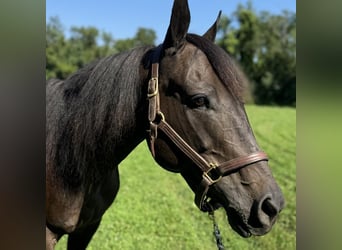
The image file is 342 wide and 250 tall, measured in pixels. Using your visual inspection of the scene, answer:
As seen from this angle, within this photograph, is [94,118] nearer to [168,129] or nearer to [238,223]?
[168,129]

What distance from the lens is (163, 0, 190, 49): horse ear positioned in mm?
1374

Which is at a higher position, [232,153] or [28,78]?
[28,78]

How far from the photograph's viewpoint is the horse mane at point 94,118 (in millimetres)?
1528

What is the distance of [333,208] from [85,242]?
1.71 meters

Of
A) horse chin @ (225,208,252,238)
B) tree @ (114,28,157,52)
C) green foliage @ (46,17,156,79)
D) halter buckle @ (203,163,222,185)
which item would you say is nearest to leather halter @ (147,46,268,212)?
halter buckle @ (203,163,222,185)

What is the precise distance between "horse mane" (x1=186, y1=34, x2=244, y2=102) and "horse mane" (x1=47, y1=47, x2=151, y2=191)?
28 centimetres

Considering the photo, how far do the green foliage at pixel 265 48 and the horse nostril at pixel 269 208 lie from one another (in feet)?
70.8

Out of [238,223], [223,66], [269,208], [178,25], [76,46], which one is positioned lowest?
[76,46]

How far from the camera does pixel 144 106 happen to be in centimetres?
150

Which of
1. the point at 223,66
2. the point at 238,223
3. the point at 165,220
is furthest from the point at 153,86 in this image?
the point at 165,220

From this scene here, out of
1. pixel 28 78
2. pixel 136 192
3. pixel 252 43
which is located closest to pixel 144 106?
pixel 28 78

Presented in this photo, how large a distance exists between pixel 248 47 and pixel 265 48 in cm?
145

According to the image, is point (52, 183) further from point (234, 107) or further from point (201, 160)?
point (234, 107)

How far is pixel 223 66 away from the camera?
1393 millimetres
